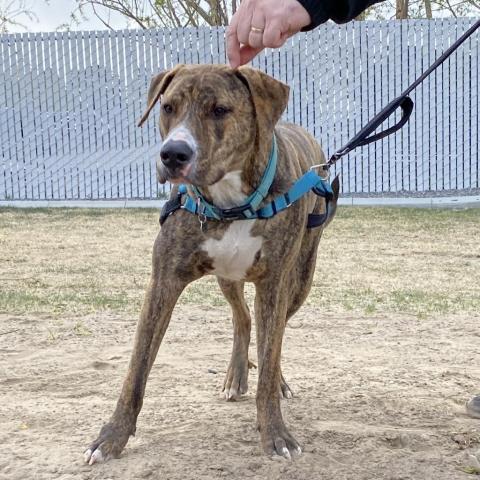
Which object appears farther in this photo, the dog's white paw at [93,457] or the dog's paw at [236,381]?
the dog's paw at [236,381]

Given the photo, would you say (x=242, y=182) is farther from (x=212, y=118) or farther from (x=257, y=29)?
(x=257, y=29)

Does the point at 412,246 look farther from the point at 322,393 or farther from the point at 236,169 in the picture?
the point at 236,169

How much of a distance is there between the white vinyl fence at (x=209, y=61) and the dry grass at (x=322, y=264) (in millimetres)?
2180

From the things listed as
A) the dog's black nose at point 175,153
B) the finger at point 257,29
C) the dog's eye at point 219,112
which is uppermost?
the finger at point 257,29

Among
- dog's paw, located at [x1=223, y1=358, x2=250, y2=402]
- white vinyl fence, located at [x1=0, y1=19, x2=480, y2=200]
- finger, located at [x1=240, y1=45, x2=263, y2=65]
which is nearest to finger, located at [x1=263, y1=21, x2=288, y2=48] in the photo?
finger, located at [x1=240, y1=45, x2=263, y2=65]

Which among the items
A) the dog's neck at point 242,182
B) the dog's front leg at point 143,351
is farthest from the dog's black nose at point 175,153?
the dog's front leg at point 143,351

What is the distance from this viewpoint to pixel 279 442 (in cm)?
374

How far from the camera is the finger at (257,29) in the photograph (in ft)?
10.9

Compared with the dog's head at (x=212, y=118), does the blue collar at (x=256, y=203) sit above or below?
below

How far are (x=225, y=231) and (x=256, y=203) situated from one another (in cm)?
18

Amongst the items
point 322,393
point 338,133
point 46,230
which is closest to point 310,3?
point 322,393

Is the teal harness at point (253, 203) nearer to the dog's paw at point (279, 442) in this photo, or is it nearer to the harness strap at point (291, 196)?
the harness strap at point (291, 196)

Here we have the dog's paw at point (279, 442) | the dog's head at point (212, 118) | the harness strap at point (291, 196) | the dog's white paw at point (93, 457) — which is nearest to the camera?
the dog's head at point (212, 118)

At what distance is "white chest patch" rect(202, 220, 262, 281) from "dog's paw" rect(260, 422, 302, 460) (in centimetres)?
71
